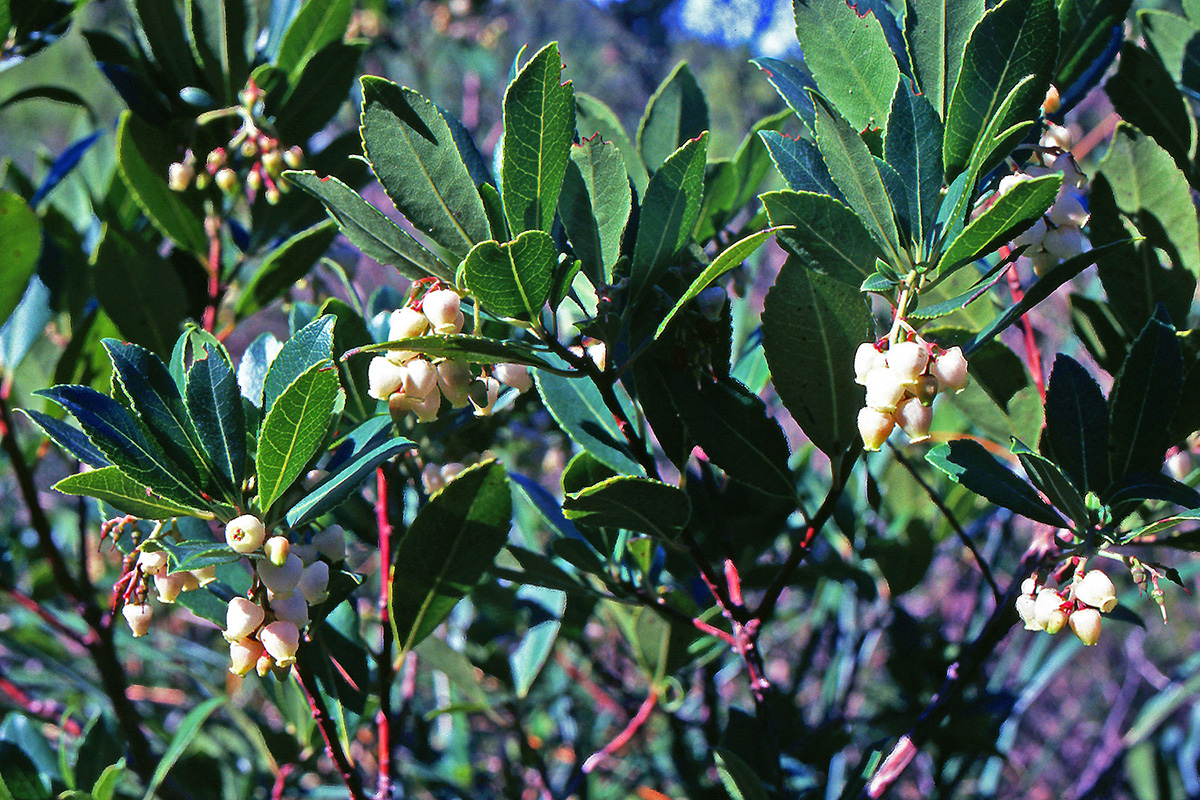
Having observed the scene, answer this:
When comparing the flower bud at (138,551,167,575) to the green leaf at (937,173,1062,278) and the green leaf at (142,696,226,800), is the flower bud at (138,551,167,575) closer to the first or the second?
the green leaf at (142,696,226,800)

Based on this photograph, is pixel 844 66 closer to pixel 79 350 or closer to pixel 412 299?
pixel 412 299

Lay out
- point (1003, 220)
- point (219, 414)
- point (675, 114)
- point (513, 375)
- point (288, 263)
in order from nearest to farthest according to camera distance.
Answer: point (1003, 220) → point (219, 414) → point (513, 375) → point (675, 114) → point (288, 263)

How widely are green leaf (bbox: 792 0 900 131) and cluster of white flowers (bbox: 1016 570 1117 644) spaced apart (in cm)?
38

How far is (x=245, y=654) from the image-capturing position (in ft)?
2.16

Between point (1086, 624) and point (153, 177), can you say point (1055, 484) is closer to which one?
point (1086, 624)

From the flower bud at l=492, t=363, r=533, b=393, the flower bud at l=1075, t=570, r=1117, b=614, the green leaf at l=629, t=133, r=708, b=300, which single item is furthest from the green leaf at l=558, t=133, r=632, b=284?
the flower bud at l=1075, t=570, r=1117, b=614

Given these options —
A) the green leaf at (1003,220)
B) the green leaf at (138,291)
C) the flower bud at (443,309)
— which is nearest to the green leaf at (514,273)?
the flower bud at (443,309)

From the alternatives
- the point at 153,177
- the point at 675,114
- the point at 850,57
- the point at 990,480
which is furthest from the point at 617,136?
the point at 153,177

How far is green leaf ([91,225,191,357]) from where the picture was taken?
0.98 m

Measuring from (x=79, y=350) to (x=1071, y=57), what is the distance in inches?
44.9

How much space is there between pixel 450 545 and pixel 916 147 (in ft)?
1.54

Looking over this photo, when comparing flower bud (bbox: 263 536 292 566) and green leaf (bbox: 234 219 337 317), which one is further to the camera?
green leaf (bbox: 234 219 337 317)

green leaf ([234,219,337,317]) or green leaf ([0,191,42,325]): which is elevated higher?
green leaf ([0,191,42,325])

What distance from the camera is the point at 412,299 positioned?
0.69 metres
